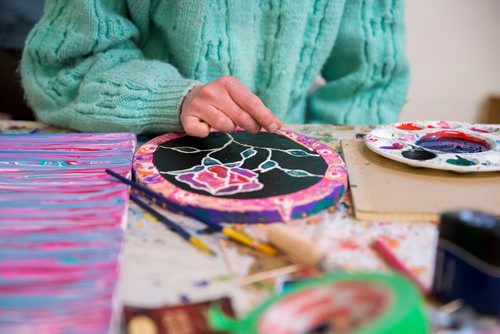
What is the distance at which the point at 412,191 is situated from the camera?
1.91ft

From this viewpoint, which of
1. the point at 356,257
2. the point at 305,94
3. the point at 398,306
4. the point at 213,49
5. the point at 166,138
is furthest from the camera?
the point at 305,94

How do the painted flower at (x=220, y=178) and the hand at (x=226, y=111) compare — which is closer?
the painted flower at (x=220, y=178)

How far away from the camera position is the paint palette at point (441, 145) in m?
0.62

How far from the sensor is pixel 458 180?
61cm

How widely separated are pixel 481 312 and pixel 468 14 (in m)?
1.61

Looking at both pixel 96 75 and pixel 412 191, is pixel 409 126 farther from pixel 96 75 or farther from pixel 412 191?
pixel 96 75

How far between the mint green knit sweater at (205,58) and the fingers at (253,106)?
0.27 feet

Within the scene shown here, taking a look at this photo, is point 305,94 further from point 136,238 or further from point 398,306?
point 398,306

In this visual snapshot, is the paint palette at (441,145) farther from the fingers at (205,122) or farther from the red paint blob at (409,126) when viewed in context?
the fingers at (205,122)

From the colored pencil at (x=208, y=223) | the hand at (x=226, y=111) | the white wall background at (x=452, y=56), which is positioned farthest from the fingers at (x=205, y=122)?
the white wall background at (x=452, y=56)

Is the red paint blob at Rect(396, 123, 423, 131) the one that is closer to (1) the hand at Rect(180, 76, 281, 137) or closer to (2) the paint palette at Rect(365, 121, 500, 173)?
(2) the paint palette at Rect(365, 121, 500, 173)

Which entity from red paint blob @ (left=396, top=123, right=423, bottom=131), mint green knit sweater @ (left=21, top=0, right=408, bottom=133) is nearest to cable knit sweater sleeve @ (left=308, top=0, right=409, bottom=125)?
mint green knit sweater @ (left=21, top=0, right=408, bottom=133)

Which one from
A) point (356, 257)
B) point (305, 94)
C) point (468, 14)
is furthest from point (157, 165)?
point (468, 14)

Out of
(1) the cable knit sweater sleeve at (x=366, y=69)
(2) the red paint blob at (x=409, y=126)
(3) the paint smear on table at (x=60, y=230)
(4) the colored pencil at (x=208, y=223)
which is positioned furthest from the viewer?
(1) the cable knit sweater sleeve at (x=366, y=69)
